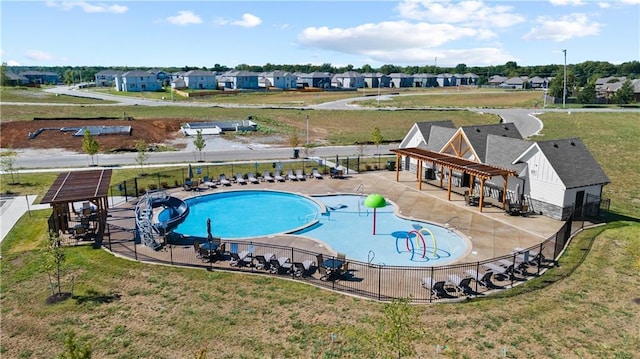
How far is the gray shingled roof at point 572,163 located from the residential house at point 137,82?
14560 cm

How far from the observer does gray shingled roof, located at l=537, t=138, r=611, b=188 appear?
28891mm

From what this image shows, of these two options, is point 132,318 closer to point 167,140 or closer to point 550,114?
point 167,140

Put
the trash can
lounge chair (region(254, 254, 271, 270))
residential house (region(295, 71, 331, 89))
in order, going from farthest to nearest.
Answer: residential house (region(295, 71, 331, 89)) → the trash can → lounge chair (region(254, 254, 271, 270))

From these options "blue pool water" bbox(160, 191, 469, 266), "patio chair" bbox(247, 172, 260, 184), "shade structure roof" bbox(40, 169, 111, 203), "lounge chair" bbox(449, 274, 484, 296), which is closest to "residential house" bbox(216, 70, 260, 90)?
"patio chair" bbox(247, 172, 260, 184)

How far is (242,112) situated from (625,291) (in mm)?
82833

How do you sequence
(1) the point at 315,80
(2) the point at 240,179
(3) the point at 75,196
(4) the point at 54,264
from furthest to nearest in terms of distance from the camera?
(1) the point at 315,80 → (2) the point at 240,179 → (3) the point at 75,196 → (4) the point at 54,264

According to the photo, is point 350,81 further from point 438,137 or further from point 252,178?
point 252,178

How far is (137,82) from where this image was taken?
490 feet

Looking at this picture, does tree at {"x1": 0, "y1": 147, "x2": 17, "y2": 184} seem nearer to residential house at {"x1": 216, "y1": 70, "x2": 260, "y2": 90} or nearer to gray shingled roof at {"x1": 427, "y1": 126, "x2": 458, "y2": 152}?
gray shingled roof at {"x1": 427, "y1": 126, "x2": 458, "y2": 152}

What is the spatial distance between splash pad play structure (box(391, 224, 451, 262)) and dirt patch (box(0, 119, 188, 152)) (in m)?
40.2

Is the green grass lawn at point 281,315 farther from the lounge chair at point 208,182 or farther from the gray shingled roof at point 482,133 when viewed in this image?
the lounge chair at point 208,182

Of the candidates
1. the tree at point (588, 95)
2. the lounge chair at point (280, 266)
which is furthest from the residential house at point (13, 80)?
the tree at point (588, 95)

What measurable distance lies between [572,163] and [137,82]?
14769 centimetres

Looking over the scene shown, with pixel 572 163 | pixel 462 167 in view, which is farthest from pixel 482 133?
pixel 572 163
